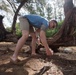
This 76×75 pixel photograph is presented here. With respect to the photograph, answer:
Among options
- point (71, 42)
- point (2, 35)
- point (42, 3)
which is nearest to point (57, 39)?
point (71, 42)

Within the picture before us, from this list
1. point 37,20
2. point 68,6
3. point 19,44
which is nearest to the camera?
point 19,44

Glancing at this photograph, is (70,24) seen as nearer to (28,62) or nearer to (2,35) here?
(28,62)

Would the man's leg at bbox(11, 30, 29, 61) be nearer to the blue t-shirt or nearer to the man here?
the man

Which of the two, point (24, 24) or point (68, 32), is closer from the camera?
point (24, 24)

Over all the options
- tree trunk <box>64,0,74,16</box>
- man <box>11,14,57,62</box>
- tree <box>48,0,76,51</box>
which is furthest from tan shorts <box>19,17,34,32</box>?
tree trunk <box>64,0,74,16</box>

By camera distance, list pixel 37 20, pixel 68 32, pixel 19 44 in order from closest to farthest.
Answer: pixel 19 44
pixel 37 20
pixel 68 32

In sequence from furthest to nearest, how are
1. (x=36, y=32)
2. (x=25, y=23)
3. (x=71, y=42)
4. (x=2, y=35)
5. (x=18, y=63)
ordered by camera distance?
(x=2, y=35) < (x=71, y=42) < (x=36, y=32) < (x=25, y=23) < (x=18, y=63)

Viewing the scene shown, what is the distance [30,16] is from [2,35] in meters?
6.17

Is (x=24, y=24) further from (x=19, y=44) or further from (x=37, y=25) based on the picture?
(x=19, y=44)

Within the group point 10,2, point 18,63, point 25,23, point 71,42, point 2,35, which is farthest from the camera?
point 10,2

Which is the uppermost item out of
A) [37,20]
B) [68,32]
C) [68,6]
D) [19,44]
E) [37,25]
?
[68,6]

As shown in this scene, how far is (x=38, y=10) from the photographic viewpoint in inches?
786

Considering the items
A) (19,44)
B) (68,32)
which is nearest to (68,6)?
(68,32)

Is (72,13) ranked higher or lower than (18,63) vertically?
higher
